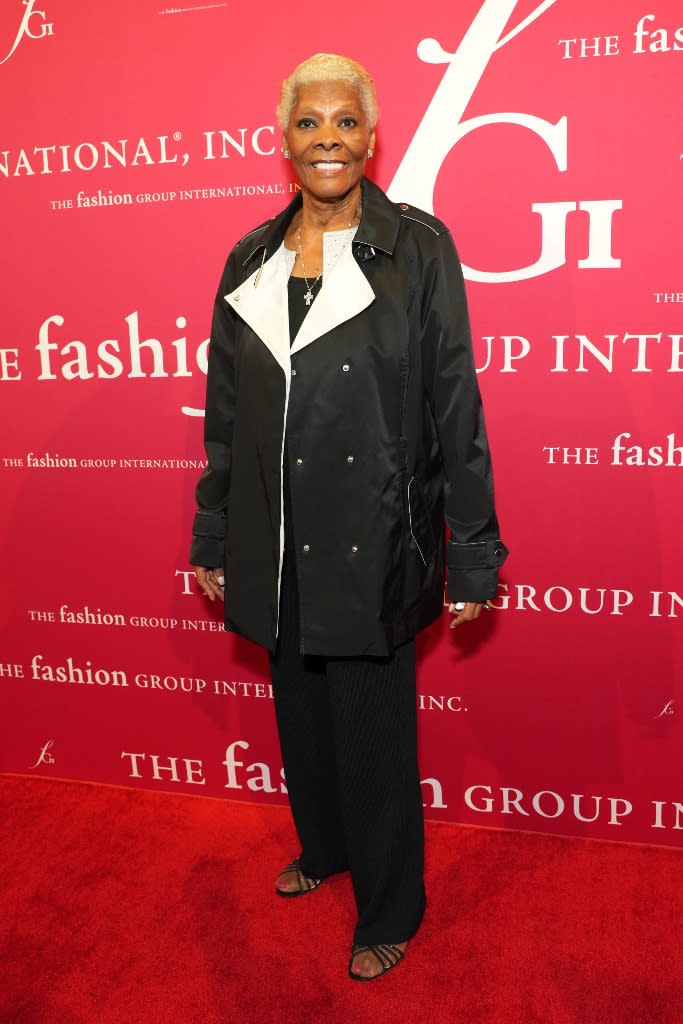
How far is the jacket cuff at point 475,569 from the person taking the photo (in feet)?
5.67

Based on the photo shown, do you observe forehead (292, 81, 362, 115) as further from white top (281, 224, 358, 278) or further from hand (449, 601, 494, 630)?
hand (449, 601, 494, 630)

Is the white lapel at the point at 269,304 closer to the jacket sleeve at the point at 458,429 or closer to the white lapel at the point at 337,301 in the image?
the white lapel at the point at 337,301

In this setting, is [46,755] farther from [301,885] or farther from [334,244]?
[334,244]

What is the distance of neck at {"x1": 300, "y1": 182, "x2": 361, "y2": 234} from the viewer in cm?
173

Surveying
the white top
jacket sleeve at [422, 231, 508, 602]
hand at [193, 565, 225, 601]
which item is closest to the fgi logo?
the white top

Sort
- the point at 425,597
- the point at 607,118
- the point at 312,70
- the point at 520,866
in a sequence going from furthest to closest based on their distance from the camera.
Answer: the point at 520,866, the point at 607,118, the point at 425,597, the point at 312,70

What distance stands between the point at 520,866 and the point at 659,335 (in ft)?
4.33

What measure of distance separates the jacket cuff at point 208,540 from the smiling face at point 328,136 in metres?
0.71

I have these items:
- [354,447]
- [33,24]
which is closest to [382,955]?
[354,447]

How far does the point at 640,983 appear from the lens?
1828 mm

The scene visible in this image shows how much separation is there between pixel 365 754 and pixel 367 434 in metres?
0.66

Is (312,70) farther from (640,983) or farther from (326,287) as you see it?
(640,983)

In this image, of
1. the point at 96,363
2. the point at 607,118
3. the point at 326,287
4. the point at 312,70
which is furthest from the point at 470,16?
the point at 96,363

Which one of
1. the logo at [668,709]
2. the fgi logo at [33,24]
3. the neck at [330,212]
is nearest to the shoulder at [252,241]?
the neck at [330,212]
